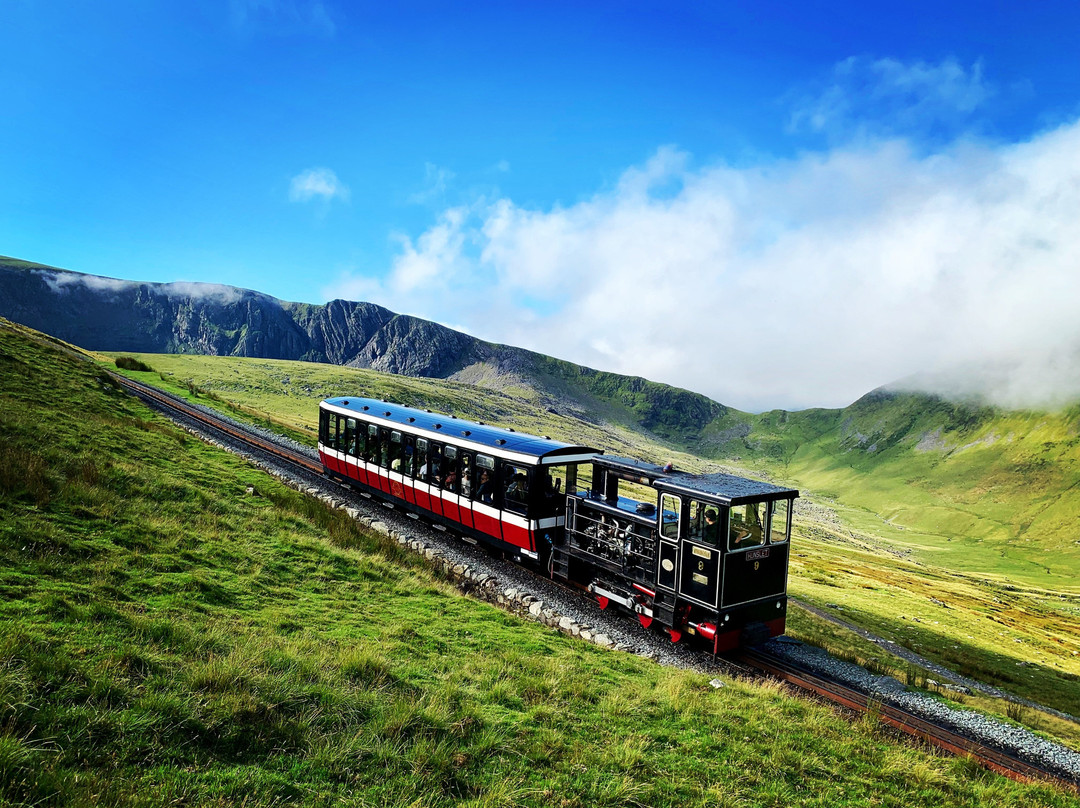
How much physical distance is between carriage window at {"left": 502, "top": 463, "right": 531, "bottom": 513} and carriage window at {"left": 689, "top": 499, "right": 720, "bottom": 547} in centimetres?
612

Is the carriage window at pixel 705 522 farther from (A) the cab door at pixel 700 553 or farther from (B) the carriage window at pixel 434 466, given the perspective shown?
(B) the carriage window at pixel 434 466

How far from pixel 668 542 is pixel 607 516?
2895 mm

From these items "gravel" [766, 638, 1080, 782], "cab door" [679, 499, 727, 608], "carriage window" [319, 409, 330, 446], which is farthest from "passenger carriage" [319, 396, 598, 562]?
"gravel" [766, 638, 1080, 782]

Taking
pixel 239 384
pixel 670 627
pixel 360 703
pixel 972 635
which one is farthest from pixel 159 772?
pixel 239 384

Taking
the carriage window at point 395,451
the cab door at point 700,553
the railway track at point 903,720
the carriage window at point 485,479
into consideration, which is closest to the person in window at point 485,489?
the carriage window at point 485,479

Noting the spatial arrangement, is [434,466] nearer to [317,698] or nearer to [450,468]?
[450,468]

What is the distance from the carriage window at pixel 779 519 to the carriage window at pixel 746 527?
0.28 m

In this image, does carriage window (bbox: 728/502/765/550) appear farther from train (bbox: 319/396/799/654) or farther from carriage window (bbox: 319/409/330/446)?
carriage window (bbox: 319/409/330/446)

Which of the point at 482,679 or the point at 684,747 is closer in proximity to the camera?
the point at 684,747

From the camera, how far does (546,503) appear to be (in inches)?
738

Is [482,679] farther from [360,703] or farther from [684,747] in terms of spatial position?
[684,747]

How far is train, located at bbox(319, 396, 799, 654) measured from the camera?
14.3 m

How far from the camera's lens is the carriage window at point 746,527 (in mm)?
14047

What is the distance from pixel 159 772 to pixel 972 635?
49.6 metres
